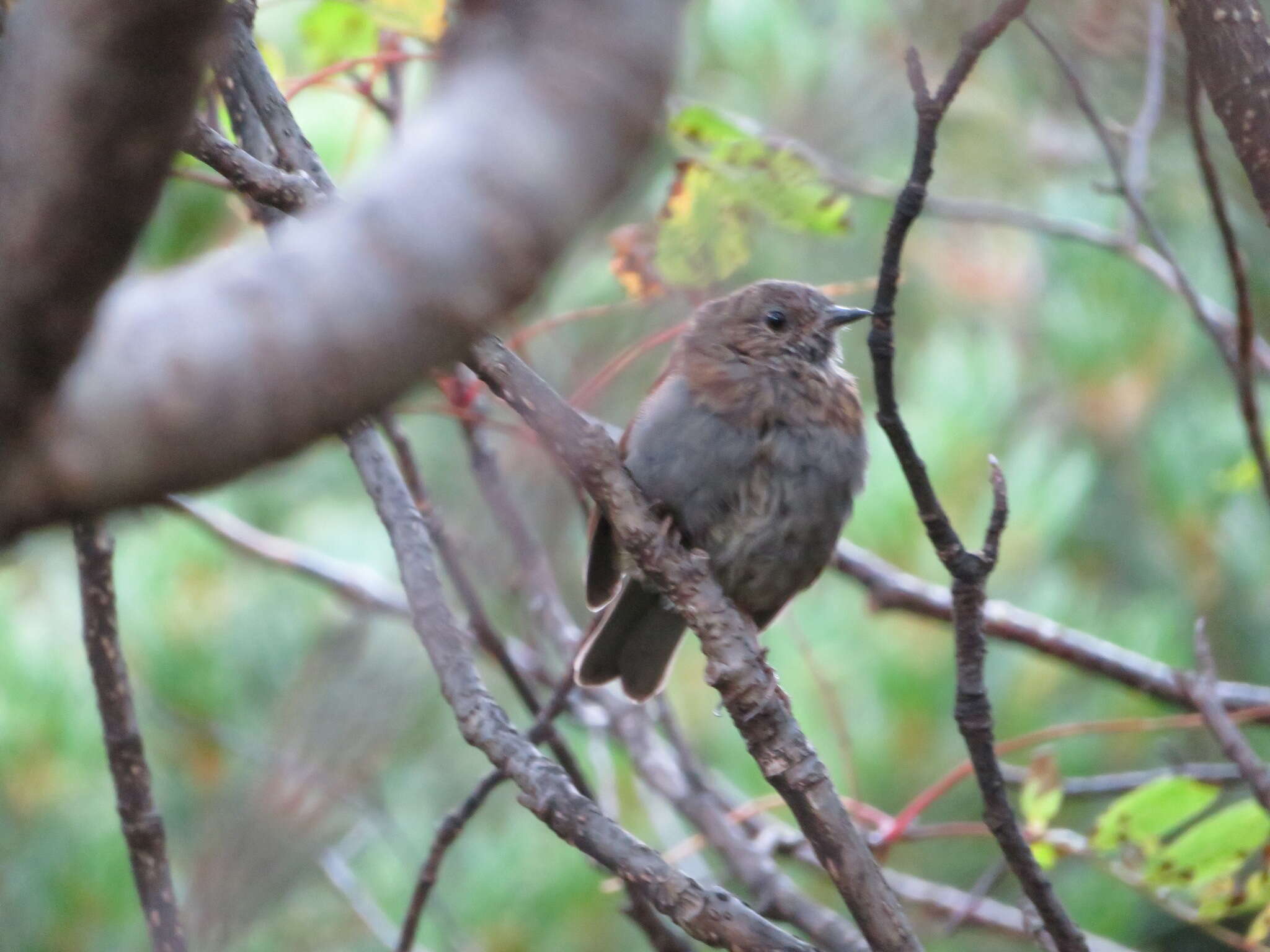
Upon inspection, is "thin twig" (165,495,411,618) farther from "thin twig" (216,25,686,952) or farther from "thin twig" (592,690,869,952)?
"thin twig" (216,25,686,952)

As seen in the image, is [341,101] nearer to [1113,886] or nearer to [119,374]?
[1113,886]

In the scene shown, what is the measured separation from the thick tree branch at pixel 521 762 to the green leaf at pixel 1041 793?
2.38 ft

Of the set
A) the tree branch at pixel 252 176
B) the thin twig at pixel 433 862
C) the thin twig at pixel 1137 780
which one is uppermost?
the tree branch at pixel 252 176

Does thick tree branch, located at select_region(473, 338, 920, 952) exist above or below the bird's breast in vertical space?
above

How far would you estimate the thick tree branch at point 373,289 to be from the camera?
26.0 inches

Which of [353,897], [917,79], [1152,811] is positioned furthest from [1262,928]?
[353,897]

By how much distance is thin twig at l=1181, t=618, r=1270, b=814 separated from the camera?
187 cm

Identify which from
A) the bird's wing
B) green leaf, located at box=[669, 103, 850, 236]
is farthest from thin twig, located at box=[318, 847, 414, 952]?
green leaf, located at box=[669, 103, 850, 236]

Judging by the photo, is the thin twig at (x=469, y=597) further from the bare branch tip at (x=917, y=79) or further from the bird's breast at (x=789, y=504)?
the bare branch tip at (x=917, y=79)

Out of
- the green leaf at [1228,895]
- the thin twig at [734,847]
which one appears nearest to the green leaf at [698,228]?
the thin twig at [734,847]

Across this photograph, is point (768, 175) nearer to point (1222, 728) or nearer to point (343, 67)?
point (343, 67)

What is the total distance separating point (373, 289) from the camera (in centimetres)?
66

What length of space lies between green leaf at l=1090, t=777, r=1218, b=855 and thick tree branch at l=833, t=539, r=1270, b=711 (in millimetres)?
504

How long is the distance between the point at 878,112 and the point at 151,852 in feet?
8.53
